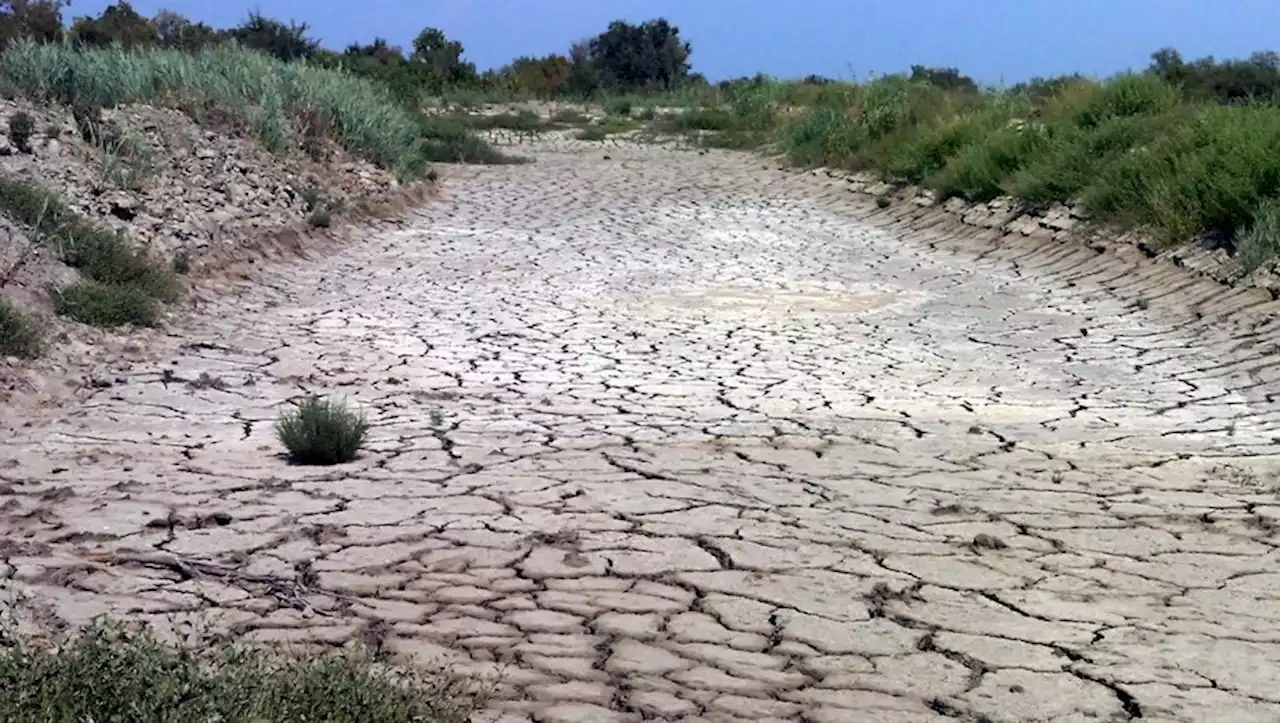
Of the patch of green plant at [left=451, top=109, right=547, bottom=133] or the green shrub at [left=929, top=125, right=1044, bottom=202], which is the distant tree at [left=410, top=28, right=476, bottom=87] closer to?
the patch of green plant at [left=451, top=109, right=547, bottom=133]

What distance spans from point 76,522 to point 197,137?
10.8m

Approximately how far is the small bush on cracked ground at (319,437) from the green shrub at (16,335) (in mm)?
2365

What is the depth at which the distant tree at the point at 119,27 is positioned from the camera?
1484 inches

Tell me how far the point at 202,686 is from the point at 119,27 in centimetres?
4097

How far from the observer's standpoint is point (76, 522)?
5.84m

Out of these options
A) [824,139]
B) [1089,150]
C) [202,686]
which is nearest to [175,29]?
[824,139]

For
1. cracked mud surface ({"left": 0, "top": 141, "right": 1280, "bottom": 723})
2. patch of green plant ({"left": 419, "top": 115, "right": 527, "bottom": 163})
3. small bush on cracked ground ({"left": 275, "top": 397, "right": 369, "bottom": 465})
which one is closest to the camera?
cracked mud surface ({"left": 0, "top": 141, "right": 1280, "bottom": 723})

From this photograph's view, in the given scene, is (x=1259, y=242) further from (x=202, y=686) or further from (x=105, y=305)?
(x=202, y=686)

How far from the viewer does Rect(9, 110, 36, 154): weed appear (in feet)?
41.3

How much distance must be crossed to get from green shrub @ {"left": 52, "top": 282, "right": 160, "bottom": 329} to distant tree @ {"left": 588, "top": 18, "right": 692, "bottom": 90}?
172 feet

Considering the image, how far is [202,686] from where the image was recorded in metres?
3.57

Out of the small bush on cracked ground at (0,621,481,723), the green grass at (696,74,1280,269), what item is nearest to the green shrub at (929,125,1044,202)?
the green grass at (696,74,1280,269)

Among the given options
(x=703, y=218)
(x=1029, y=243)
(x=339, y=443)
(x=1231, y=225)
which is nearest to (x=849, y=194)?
(x=703, y=218)

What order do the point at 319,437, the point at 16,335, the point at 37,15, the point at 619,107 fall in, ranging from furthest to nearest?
the point at 619,107
the point at 37,15
the point at 16,335
the point at 319,437
